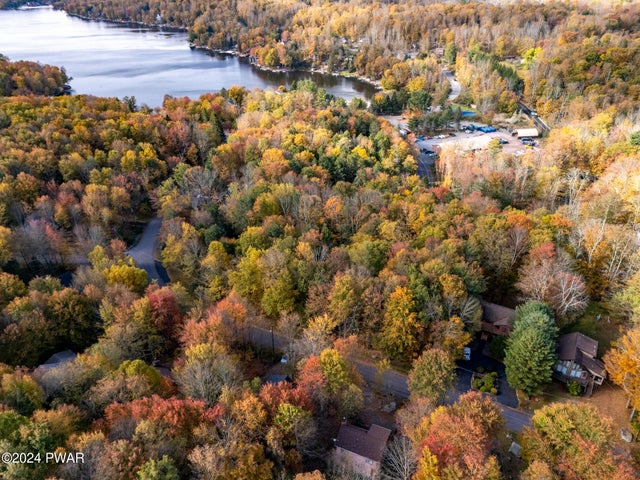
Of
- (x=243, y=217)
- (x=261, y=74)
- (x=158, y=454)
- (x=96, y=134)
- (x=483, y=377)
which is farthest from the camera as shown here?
(x=261, y=74)

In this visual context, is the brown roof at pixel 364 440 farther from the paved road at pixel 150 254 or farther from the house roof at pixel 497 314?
the paved road at pixel 150 254

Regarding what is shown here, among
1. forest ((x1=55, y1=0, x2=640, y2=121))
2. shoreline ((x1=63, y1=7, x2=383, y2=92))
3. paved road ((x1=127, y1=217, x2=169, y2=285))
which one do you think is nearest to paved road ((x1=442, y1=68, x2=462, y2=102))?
forest ((x1=55, y1=0, x2=640, y2=121))

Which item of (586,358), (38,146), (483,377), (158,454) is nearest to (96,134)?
(38,146)

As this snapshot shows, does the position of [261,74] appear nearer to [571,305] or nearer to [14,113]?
[14,113]

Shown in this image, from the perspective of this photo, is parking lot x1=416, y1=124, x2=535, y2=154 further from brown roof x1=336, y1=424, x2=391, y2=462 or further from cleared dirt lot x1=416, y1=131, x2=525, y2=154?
brown roof x1=336, y1=424, x2=391, y2=462

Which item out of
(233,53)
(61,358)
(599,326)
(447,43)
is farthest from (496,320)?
(233,53)

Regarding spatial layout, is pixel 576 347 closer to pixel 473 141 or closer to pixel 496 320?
pixel 496 320
